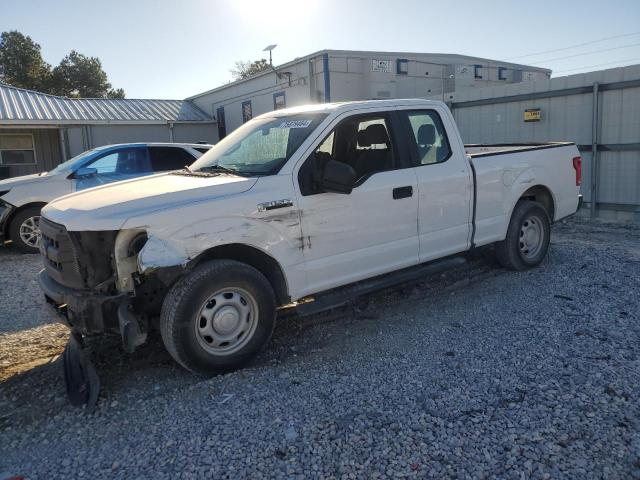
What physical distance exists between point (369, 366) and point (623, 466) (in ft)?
5.87

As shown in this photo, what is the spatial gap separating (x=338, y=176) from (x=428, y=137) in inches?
62.2

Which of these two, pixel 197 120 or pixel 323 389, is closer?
pixel 323 389

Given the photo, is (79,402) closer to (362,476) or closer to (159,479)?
(159,479)

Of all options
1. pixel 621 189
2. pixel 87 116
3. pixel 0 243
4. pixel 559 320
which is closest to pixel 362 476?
pixel 559 320

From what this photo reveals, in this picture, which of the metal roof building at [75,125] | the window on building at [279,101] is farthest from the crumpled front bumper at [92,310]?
the metal roof building at [75,125]

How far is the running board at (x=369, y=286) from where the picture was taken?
14.8ft

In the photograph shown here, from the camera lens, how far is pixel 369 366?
408cm

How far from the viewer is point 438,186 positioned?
5.17 metres

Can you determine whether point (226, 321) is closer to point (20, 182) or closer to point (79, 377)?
point (79, 377)

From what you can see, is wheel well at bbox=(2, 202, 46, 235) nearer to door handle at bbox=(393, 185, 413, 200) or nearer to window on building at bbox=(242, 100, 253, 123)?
door handle at bbox=(393, 185, 413, 200)

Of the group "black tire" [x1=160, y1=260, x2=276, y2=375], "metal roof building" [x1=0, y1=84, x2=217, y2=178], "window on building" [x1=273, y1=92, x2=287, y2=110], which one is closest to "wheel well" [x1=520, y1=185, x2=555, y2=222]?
"black tire" [x1=160, y1=260, x2=276, y2=375]

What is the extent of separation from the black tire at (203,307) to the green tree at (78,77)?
48.2 meters

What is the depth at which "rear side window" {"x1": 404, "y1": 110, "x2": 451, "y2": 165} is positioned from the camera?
17.0 feet

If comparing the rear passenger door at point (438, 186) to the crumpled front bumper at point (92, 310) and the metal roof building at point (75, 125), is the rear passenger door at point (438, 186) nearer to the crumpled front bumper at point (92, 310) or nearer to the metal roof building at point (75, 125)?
the crumpled front bumper at point (92, 310)
